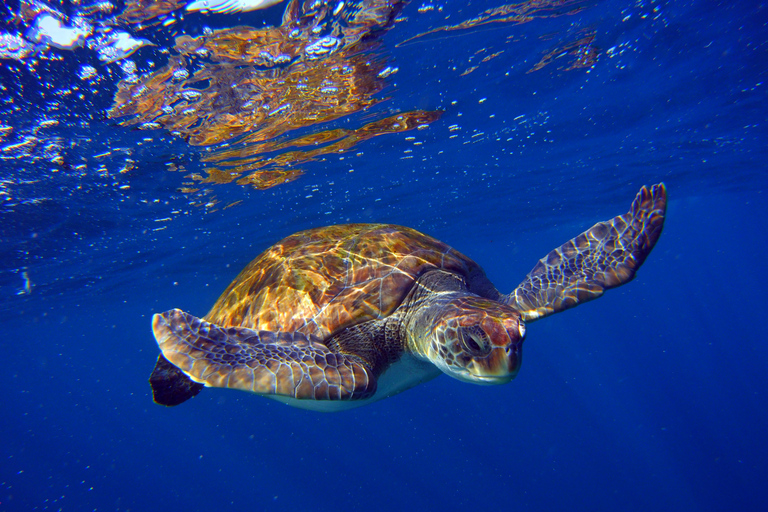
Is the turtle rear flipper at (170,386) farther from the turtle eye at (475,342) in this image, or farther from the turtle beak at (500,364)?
the turtle beak at (500,364)

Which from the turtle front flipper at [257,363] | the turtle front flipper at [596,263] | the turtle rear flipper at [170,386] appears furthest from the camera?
the turtle rear flipper at [170,386]

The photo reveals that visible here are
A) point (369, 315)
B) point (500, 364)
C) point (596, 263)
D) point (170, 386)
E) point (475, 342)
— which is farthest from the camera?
point (596, 263)

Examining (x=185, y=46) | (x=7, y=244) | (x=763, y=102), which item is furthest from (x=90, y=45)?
(x=763, y=102)

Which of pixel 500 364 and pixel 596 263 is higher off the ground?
pixel 596 263

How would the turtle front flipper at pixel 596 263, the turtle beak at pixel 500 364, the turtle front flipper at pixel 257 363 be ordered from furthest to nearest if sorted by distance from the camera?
the turtle front flipper at pixel 596 263
the turtle beak at pixel 500 364
the turtle front flipper at pixel 257 363

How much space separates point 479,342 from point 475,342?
52 millimetres

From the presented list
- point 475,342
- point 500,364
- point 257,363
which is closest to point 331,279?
point 257,363

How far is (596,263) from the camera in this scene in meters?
4.65

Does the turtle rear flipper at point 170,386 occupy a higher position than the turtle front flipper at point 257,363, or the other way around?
the turtle front flipper at point 257,363

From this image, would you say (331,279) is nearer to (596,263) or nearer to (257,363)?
(257,363)

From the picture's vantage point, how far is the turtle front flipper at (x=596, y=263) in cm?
424

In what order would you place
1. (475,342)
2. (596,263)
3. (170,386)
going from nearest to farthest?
(475,342)
(170,386)
(596,263)

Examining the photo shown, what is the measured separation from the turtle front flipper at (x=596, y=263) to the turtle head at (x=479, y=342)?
1202mm

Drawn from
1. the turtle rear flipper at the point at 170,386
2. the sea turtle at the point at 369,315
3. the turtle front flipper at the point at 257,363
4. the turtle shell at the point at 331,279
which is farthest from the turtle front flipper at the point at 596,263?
the turtle rear flipper at the point at 170,386
